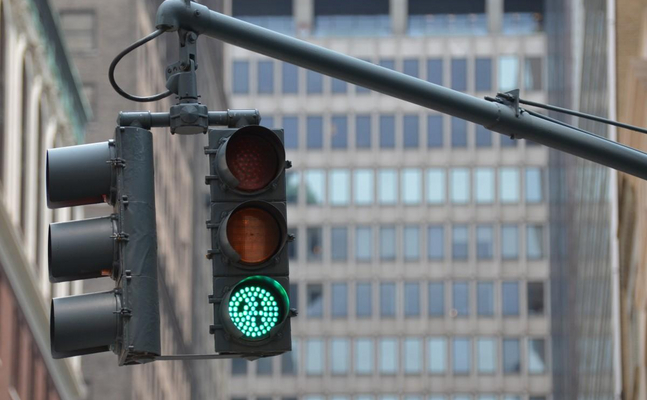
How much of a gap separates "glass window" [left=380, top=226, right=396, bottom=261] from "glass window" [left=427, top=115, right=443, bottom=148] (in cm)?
657

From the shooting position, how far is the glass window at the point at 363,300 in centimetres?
11950

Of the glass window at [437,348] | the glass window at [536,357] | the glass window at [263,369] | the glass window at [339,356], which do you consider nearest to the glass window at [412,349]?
the glass window at [437,348]

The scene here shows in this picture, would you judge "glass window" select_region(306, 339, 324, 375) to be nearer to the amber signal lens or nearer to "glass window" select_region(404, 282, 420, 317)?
"glass window" select_region(404, 282, 420, 317)

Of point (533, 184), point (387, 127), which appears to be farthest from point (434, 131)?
point (533, 184)

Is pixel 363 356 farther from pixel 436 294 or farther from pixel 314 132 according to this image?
pixel 314 132

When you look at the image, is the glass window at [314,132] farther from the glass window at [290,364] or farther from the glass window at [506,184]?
the glass window at [290,364]

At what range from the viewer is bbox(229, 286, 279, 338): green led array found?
8031 millimetres

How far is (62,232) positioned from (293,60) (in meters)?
1.34

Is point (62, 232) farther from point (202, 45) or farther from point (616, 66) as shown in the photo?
point (202, 45)

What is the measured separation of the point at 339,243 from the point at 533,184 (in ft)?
45.8

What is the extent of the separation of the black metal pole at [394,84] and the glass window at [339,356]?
359 ft

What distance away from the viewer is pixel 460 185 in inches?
4769

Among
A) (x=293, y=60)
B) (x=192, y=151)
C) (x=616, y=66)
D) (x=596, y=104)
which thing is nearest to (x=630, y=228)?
(x=616, y=66)

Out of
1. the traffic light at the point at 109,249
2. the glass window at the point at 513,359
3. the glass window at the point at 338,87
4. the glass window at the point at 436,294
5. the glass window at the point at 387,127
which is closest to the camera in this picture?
the traffic light at the point at 109,249
